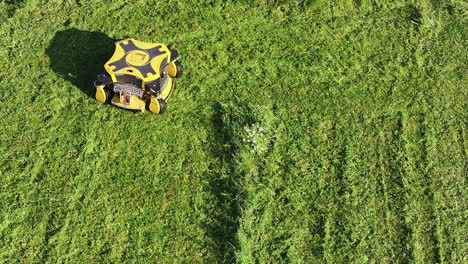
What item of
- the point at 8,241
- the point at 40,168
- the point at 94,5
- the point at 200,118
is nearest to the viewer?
the point at 8,241

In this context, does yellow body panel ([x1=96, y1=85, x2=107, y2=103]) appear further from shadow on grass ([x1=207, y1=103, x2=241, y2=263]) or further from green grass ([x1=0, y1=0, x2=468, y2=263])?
shadow on grass ([x1=207, y1=103, x2=241, y2=263])

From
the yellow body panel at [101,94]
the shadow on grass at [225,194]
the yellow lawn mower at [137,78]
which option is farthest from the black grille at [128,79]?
the shadow on grass at [225,194]

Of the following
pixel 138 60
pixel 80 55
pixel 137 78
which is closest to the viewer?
pixel 137 78

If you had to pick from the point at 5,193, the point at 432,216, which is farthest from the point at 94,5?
the point at 432,216

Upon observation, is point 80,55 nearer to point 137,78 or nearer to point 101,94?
point 101,94

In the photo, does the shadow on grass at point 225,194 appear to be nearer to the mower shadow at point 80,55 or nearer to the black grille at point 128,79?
the black grille at point 128,79

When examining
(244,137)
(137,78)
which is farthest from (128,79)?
(244,137)

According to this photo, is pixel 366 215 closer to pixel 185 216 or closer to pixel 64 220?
pixel 185 216
